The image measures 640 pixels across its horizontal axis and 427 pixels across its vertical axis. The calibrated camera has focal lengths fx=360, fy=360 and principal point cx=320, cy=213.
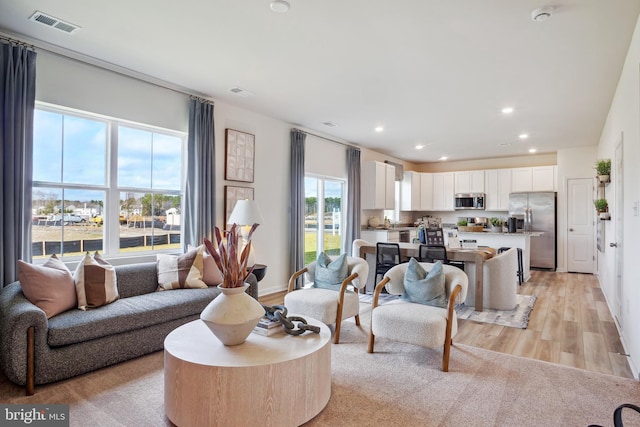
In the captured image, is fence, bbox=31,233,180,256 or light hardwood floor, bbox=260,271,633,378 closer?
light hardwood floor, bbox=260,271,633,378

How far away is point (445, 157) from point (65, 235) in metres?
8.28

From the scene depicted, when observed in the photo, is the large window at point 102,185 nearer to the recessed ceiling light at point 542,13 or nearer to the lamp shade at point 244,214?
the lamp shade at point 244,214

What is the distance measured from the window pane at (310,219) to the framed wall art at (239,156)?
1.45 meters

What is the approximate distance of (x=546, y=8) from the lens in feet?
8.52

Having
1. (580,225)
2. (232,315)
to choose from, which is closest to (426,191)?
(580,225)

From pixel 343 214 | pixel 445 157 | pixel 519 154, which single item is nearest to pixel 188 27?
pixel 343 214

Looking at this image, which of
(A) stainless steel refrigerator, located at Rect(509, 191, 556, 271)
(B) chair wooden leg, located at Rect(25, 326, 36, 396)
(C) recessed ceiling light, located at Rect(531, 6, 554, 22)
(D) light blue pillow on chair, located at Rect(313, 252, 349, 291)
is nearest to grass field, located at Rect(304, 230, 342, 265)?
(D) light blue pillow on chair, located at Rect(313, 252, 349, 291)

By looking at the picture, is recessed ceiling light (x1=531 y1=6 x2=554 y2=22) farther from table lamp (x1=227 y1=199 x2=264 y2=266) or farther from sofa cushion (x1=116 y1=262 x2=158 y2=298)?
sofa cushion (x1=116 y1=262 x2=158 y2=298)

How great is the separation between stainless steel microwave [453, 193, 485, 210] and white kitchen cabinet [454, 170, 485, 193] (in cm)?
13

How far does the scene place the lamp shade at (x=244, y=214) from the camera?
4.52 meters

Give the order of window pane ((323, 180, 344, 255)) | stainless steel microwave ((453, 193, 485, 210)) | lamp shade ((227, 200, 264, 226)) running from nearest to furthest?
lamp shade ((227, 200, 264, 226)) → window pane ((323, 180, 344, 255)) → stainless steel microwave ((453, 193, 485, 210))

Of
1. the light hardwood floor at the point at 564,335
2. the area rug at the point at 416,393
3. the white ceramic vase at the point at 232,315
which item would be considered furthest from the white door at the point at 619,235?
the white ceramic vase at the point at 232,315

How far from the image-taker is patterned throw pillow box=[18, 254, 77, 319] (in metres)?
2.76

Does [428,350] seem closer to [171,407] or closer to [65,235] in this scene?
[171,407]
